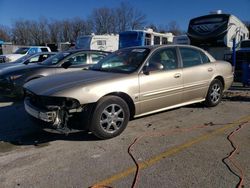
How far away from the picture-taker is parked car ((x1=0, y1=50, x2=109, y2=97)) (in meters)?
7.93

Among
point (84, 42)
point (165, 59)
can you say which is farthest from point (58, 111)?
point (84, 42)

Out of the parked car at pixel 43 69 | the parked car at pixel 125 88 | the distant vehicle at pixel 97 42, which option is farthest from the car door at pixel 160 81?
the distant vehicle at pixel 97 42

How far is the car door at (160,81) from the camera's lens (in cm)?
538

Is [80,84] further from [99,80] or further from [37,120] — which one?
[37,120]

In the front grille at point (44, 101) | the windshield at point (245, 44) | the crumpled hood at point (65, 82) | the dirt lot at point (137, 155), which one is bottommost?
the dirt lot at point (137, 155)

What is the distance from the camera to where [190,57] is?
6.42m

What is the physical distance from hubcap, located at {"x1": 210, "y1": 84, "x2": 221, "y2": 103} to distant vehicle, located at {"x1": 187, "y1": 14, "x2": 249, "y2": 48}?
8.28 meters

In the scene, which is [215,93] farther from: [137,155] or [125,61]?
[137,155]

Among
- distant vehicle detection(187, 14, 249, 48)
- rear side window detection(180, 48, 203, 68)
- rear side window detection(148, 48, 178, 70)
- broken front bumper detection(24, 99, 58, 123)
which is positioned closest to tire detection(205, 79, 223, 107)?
rear side window detection(180, 48, 203, 68)

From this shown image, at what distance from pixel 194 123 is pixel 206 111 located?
105cm

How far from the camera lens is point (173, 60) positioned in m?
6.05

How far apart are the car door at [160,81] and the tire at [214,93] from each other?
44.0 inches

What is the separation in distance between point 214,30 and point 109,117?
11716 millimetres

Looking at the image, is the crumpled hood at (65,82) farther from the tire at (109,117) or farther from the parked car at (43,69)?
the parked car at (43,69)
